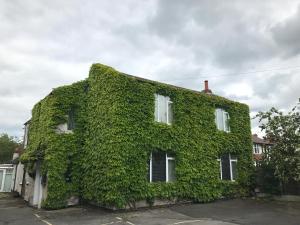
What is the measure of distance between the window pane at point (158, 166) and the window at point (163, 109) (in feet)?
7.15

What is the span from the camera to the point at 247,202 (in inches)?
747

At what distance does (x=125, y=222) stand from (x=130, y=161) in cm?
361

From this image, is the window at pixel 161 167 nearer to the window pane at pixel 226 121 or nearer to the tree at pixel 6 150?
the window pane at pixel 226 121

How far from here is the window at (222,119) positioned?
21606mm

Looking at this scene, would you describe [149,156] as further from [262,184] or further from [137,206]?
[262,184]

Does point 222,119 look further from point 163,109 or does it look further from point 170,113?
point 163,109

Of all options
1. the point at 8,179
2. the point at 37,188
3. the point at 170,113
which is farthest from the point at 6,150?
the point at 170,113

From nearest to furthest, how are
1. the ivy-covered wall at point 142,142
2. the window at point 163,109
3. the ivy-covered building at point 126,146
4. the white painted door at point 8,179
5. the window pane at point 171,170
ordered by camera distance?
the ivy-covered wall at point 142,142 < the ivy-covered building at point 126,146 < the window pane at point 171,170 < the window at point 163,109 < the white painted door at point 8,179

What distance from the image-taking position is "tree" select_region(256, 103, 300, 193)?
19.1m

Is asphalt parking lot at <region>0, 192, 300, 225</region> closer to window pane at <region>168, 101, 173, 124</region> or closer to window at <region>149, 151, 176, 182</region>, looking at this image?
window at <region>149, 151, 176, 182</region>

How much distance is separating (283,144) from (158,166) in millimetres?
9447

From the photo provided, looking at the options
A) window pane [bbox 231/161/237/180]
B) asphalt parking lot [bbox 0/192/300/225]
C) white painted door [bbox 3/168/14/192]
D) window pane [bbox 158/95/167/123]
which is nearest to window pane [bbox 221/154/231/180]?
window pane [bbox 231/161/237/180]

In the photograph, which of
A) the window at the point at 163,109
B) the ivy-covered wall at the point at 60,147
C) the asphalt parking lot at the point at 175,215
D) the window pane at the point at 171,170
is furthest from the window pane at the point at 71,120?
the window pane at the point at 171,170

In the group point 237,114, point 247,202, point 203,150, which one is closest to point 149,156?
point 203,150
